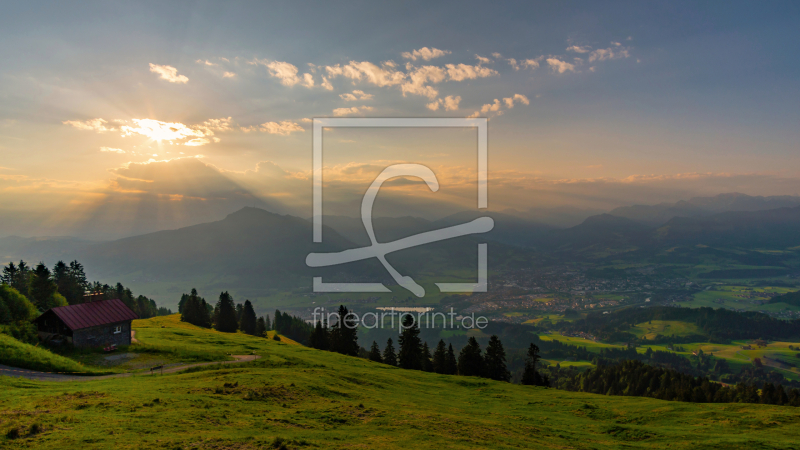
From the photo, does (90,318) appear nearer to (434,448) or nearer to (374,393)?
(374,393)

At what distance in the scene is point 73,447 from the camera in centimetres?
1475

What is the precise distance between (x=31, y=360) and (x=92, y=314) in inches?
608

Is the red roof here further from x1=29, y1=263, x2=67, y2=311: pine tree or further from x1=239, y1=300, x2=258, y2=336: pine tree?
x1=239, y1=300, x2=258, y2=336: pine tree

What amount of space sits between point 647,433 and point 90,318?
6615cm

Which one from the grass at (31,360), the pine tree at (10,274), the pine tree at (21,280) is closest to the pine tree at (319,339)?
the grass at (31,360)

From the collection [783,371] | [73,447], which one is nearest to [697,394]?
[73,447]

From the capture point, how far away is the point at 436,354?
76.4 metres

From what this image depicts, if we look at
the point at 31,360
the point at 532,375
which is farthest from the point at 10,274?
the point at 532,375

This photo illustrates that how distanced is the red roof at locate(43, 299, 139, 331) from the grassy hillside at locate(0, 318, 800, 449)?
73.6 ft

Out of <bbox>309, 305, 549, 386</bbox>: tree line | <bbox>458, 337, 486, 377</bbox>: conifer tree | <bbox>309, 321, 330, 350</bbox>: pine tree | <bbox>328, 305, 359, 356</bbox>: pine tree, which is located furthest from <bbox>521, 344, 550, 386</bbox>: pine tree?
<bbox>309, 321, 330, 350</bbox>: pine tree

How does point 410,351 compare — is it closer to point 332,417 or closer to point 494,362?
point 494,362

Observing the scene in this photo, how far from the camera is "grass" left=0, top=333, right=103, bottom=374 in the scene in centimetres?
3347

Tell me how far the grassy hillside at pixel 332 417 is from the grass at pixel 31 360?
28.3 ft

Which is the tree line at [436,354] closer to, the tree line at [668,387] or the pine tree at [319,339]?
the pine tree at [319,339]
